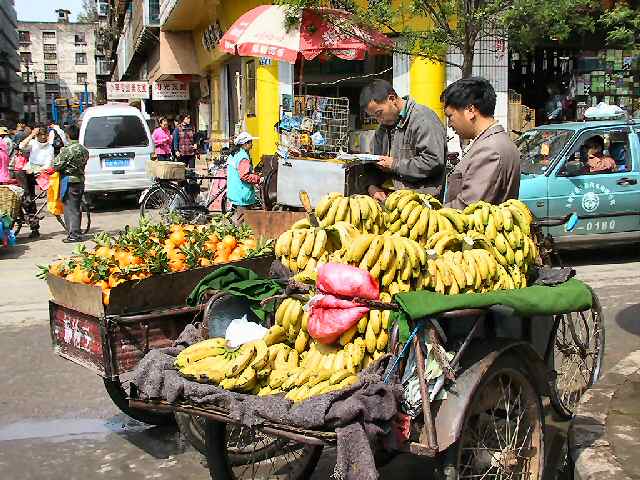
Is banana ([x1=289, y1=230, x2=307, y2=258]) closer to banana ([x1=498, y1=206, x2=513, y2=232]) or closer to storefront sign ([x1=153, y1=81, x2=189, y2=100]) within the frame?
banana ([x1=498, y1=206, x2=513, y2=232])

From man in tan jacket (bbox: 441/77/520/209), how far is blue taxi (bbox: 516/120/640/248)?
5169 mm

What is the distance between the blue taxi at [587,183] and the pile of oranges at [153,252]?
18.2ft

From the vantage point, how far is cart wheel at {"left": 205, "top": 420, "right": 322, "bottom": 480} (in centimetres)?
357

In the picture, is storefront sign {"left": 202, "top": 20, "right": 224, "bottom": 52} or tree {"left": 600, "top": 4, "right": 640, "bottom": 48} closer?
tree {"left": 600, "top": 4, "right": 640, "bottom": 48}

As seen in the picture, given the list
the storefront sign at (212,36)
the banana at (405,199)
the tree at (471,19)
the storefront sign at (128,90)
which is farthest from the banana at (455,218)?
the storefront sign at (128,90)

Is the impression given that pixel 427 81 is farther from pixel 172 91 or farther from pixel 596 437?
pixel 172 91

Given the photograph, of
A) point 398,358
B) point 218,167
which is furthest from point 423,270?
point 218,167

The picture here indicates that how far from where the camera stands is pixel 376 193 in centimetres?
562

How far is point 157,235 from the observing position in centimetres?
493

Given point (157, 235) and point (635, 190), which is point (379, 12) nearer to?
point (635, 190)

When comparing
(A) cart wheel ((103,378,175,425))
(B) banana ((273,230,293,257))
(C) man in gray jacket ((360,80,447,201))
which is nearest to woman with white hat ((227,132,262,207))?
(C) man in gray jacket ((360,80,447,201))

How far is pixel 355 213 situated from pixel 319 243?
0.97 feet

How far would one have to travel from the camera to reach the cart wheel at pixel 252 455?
3574mm

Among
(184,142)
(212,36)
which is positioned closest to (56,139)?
(184,142)
